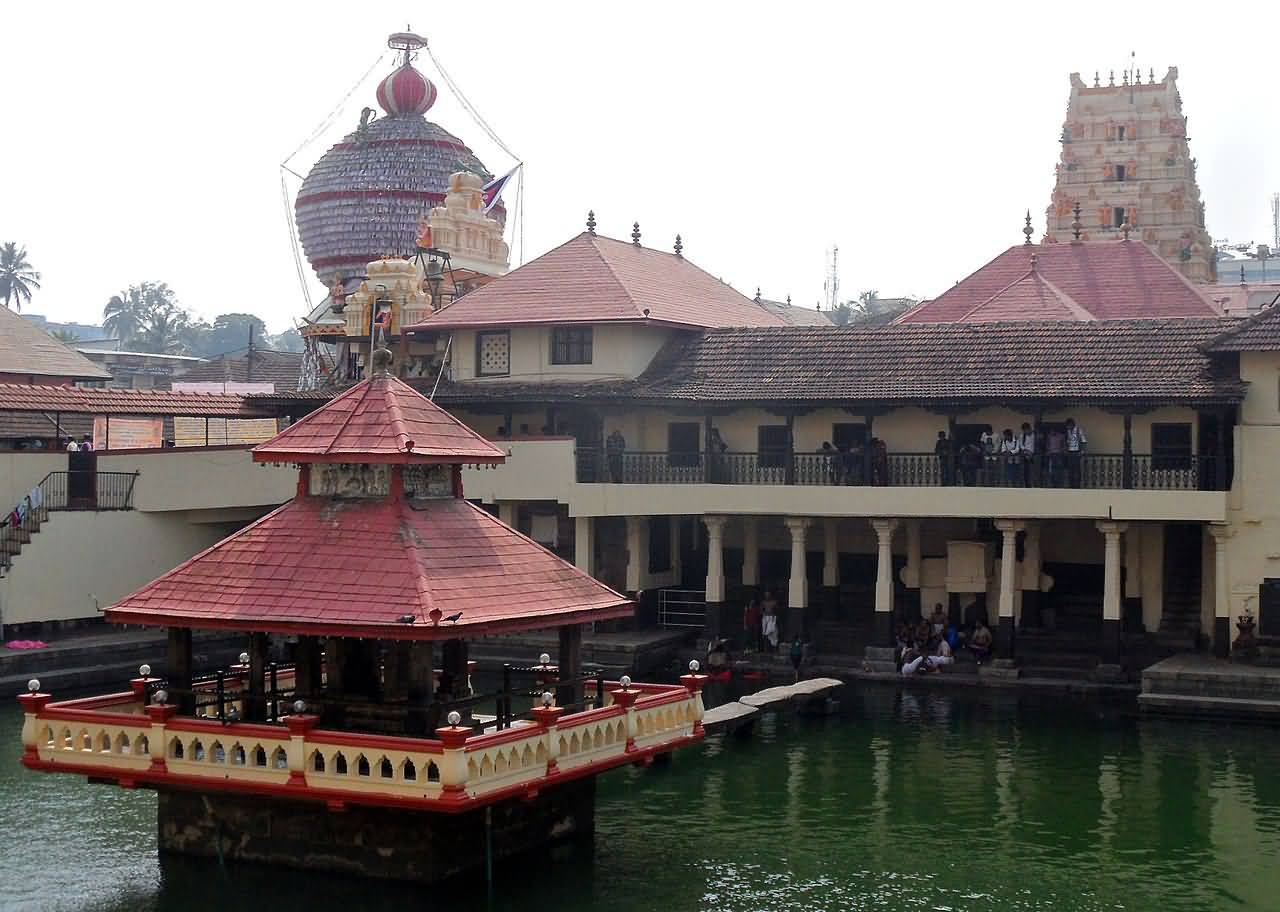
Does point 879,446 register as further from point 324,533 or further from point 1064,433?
point 324,533

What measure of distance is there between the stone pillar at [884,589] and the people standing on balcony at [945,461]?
4.20ft

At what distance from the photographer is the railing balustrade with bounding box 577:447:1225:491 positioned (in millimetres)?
Result: 31641

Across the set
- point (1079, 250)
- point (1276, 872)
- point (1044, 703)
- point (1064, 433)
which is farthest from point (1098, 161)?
point (1276, 872)

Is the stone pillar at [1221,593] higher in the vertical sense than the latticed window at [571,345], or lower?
lower

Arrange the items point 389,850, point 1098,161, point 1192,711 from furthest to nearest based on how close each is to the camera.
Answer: point 1098,161 → point 1192,711 → point 389,850

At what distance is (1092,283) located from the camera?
150 ft

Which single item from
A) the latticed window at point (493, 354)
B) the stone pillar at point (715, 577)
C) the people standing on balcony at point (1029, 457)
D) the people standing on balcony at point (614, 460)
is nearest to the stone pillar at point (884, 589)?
the people standing on balcony at point (1029, 457)

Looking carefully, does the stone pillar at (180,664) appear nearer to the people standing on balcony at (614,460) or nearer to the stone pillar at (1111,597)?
the people standing on balcony at (614,460)

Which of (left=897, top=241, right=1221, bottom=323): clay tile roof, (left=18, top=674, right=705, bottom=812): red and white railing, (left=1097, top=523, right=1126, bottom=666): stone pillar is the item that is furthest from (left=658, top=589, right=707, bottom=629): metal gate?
(left=18, top=674, right=705, bottom=812): red and white railing

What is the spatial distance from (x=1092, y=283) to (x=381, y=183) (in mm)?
30322

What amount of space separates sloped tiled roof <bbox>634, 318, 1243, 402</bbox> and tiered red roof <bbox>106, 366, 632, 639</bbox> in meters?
15.0

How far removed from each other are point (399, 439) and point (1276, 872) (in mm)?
10826

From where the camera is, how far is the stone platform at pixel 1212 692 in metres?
27.8

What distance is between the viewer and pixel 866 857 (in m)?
19.7
